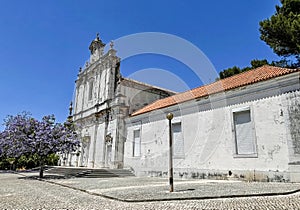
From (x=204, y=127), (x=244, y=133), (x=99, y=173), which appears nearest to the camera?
(x=244, y=133)

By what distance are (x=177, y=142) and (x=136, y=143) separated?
13.7ft

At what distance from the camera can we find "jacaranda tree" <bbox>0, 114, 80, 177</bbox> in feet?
43.9

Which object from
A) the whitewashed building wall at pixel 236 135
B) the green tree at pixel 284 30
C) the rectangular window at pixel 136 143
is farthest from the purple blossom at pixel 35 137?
the green tree at pixel 284 30

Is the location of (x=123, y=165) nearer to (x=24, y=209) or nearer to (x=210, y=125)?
(x=210, y=125)

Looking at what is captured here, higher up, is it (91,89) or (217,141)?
(91,89)

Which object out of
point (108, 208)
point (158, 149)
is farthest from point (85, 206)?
point (158, 149)

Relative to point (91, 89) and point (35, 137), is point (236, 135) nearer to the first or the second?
point (35, 137)

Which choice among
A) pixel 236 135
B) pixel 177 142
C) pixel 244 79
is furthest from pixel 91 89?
pixel 236 135

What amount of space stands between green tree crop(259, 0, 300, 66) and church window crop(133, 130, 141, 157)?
11.2m

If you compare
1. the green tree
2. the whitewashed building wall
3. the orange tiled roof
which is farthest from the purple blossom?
the green tree

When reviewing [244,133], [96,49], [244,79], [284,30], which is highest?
[96,49]

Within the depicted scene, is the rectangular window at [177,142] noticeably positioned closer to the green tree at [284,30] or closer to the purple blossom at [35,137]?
the purple blossom at [35,137]

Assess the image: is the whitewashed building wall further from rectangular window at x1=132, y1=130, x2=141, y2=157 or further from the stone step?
the stone step

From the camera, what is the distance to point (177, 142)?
14492mm
